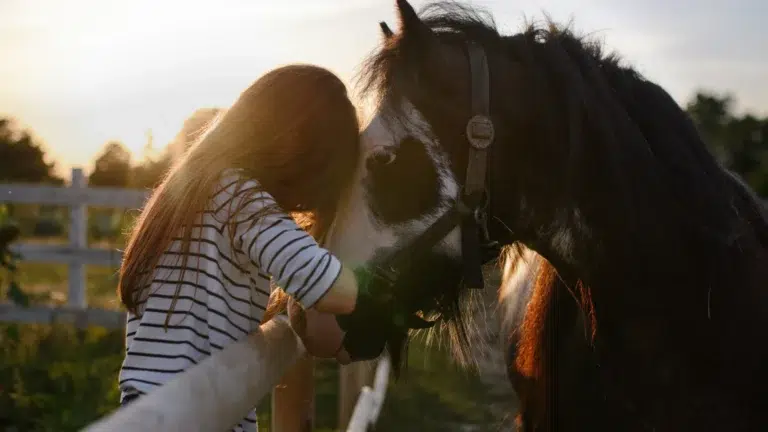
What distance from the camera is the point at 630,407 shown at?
2.13m

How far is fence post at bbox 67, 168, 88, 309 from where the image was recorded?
7.14 metres

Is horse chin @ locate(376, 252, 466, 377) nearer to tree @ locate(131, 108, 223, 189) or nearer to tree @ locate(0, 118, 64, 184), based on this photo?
tree @ locate(131, 108, 223, 189)

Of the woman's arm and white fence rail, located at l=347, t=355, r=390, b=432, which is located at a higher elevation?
the woman's arm

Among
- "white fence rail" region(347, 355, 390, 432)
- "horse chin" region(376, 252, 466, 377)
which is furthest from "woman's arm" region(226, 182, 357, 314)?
"white fence rail" region(347, 355, 390, 432)

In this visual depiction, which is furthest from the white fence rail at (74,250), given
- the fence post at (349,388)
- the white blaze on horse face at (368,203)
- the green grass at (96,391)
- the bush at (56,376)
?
the white blaze on horse face at (368,203)

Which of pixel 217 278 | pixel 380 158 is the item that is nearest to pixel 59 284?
pixel 217 278

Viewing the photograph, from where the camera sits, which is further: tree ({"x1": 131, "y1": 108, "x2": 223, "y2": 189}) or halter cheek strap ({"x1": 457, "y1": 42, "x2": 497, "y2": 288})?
tree ({"x1": 131, "y1": 108, "x2": 223, "y2": 189})

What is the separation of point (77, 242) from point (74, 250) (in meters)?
0.09

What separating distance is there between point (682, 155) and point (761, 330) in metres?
0.50

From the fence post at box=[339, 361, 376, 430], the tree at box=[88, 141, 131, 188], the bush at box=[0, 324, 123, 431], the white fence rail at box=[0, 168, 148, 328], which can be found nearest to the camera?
the fence post at box=[339, 361, 376, 430]

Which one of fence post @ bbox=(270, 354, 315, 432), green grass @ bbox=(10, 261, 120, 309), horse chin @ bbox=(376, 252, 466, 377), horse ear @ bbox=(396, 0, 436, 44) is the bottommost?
green grass @ bbox=(10, 261, 120, 309)

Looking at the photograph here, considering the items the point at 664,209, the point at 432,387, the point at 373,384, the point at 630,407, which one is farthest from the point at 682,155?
the point at 432,387

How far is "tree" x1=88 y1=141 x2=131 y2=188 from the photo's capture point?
22406 millimetres

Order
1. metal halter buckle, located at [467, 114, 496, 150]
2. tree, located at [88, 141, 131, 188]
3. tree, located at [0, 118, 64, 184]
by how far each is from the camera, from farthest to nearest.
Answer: tree, located at [88, 141, 131, 188]
tree, located at [0, 118, 64, 184]
metal halter buckle, located at [467, 114, 496, 150]
